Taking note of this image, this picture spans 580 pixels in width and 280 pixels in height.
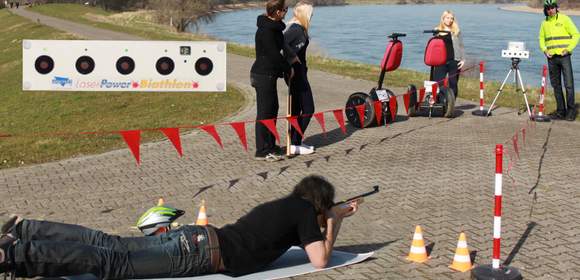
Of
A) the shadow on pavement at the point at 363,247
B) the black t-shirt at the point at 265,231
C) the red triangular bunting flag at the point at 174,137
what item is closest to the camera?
the black t-shirt at the point at 265,231

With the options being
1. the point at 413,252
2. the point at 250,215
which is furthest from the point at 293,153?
the point at 250,215

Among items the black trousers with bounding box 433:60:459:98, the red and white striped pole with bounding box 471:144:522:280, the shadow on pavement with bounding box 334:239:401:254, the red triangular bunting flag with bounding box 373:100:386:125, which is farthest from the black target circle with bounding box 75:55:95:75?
the red and white striped pole with bounding box 471:144:522:280

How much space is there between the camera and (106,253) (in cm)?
517

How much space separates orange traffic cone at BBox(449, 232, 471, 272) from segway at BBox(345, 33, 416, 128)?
6.18 meters

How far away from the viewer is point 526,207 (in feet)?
26.3

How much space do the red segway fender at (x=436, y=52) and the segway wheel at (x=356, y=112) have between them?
60.7 inches

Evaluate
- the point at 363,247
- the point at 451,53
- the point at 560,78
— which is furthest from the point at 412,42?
the point at 363,247

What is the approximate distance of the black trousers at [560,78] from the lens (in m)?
13.1

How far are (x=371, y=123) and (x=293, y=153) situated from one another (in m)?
2.34

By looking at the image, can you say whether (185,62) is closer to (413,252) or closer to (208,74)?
(208,74)

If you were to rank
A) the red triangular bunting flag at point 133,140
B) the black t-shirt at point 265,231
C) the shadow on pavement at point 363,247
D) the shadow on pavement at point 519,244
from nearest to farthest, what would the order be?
the black t-shirt at point 265,231
the shadow on pavement at point 519,244
the shadow on pavement at point 363,247
the red triangular bunting flag at point 133,140

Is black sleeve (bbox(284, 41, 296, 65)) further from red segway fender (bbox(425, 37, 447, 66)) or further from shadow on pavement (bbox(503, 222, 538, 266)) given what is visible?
red segway fender (bbox(425, 37, 447, 66))

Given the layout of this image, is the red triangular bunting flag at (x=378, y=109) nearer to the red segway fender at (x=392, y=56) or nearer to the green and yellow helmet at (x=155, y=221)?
the red segway fender at (x=392, y=56)

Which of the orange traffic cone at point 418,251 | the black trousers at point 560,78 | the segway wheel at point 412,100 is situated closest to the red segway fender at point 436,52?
the segway wheel at point 412,100
